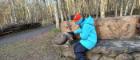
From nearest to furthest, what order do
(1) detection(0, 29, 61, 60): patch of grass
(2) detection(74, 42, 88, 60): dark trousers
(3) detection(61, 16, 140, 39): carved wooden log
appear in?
(2) detection(74, 42, 88, 60): dark trousers, (3) detection(61, 16, 140, 39): carved wooden log, (1) detection(0, 29, 61, 60): patch of grass

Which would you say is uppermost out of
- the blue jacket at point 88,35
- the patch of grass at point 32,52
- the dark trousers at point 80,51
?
the blue jacket at point 88,35

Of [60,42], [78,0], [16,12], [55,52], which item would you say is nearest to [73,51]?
[60,42]

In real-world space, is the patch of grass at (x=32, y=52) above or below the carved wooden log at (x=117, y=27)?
below

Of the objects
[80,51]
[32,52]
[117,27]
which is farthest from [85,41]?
[32,52]

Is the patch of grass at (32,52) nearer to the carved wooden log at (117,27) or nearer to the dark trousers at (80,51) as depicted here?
the dark trousers at (80,51)

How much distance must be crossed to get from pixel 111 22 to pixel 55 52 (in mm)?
2056

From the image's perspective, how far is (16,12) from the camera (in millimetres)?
31672

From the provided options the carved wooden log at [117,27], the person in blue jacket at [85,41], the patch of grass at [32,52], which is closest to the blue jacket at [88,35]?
the person in blue jacket at [85,41]

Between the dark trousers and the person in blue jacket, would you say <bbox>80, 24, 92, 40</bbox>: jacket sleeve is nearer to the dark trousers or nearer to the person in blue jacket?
the person in blue jacket

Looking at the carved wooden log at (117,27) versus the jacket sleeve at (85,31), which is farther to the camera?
the carved wooden log at (117,27)

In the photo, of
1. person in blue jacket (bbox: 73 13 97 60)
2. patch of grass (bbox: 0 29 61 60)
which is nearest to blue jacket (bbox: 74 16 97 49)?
person in blue jacket (bbox: 73 13 97 60)

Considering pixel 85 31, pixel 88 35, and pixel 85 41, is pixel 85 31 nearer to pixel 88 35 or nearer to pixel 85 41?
pixel 88 35

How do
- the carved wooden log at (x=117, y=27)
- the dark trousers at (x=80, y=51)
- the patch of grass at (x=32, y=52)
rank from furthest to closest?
the patch of grass at (x=32, y=52), the carved wooden log at (x=117, y=27), the dark trousers at (x=80, y=51)

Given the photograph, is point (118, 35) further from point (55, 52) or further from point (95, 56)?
point (55, 52)
